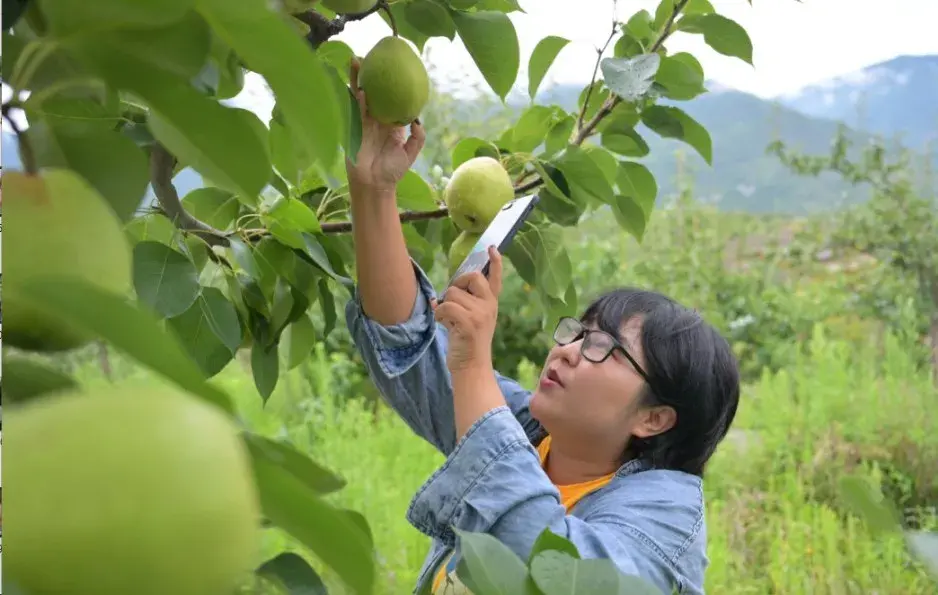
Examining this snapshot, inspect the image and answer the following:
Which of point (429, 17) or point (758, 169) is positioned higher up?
Result: point (429, 17)

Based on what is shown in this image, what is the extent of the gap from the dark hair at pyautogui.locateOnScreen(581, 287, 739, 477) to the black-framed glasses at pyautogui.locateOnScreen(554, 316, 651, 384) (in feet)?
0.05

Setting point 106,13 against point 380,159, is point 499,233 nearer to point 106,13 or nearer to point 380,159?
point 380,159

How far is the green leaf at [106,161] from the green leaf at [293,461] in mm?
138

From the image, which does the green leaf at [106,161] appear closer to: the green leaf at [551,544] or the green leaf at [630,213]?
the green leaf at [551,544]

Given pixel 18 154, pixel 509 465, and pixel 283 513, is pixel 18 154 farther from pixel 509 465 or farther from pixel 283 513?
pixel 509 465

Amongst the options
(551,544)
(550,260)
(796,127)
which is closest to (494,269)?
(550,260)

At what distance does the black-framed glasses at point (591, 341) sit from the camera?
0.95 m

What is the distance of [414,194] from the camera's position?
2.87ft

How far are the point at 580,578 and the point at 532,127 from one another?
679 mm

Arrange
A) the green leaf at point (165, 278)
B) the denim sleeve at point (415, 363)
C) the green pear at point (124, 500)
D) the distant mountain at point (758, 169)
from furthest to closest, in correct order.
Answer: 1. the distant mountain at point (758, 169)
2. the denim sleeve at point (415, 363)
3. the green leaf at point (165, 278)
4. the green pear at point (124, 500)

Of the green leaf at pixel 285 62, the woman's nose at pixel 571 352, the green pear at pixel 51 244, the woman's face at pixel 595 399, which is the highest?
the green leaf at pixel 285 62

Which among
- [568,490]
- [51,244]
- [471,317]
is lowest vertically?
[568,490]

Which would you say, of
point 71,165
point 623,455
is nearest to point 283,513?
point 71,165

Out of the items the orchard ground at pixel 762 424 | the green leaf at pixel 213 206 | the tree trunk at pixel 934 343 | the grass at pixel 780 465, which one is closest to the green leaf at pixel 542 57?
the green leaf at pixel 213 206
